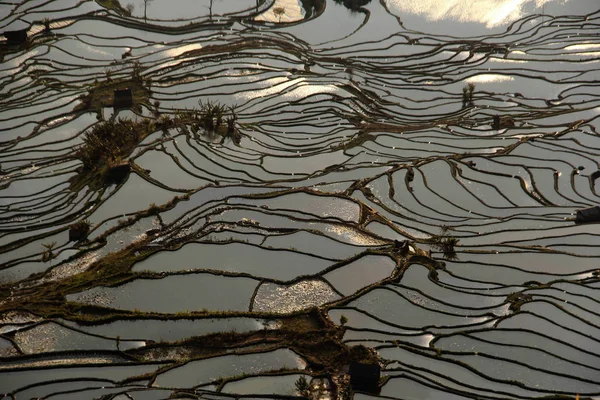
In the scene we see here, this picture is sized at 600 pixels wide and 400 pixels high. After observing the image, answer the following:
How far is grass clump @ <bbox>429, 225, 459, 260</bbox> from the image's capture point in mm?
8578

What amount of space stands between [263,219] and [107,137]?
11.7 ft

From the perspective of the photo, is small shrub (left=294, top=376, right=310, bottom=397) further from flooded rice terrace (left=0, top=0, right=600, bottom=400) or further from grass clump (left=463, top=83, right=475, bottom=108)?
grass clump (left=463, top=83, right=475, bottom=108)

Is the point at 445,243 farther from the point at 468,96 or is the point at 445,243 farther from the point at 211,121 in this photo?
the point at 468,96

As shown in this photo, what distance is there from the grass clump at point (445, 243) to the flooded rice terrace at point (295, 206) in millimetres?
38

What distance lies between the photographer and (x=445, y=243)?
28.5 feet

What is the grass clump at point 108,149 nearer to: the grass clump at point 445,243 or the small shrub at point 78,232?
the small shrub at point 78,232

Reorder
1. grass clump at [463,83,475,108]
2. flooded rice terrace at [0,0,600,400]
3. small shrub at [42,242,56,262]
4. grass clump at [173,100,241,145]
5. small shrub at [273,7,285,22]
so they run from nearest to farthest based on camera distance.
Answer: flooded rice terrace at [0,0,600,400], small shrub at [42,242,56,262], grass clump at [173,100,241,145], grass clump at [463,83,475,108], small shrub at [273,7,285,22]

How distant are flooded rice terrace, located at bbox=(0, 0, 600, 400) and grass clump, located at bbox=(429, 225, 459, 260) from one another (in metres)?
0.04

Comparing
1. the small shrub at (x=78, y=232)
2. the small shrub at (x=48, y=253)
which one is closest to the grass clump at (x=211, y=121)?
the small shrub at (x=78, y=232)

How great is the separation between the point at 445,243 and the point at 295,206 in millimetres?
2240

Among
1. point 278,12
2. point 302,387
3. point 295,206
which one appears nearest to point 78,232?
point 295,206

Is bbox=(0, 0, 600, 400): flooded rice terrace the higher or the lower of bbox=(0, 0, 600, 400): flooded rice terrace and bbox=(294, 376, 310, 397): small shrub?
the higher

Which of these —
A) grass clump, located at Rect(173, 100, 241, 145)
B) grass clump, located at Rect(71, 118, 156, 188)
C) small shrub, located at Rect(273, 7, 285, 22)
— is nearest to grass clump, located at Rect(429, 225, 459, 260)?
grass clump, located at Rect(173, 100, 241, 145)

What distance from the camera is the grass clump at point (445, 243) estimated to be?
8578 mm
